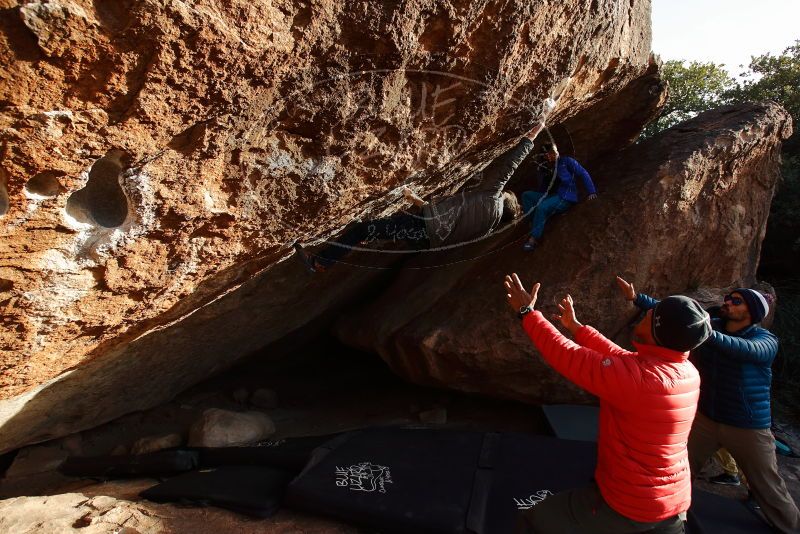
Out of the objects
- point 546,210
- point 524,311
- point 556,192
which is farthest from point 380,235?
point 524,311

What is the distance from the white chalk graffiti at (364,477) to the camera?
271 cm

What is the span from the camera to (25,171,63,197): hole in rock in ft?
6.22

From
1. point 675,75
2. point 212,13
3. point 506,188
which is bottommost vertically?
point 506,188

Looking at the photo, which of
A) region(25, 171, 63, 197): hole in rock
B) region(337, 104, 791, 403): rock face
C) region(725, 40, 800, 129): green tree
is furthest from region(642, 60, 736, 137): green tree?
region(25, 171, 63, 197): hole in rock

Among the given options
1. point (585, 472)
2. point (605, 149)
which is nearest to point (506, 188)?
point (605, 149)

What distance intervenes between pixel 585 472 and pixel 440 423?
1521 millimetres

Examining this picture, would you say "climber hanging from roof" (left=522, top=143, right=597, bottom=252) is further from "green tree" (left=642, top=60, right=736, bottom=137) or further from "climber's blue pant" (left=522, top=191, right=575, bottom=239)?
"green tree" (left=642, top=60, right=736, bottom=137)

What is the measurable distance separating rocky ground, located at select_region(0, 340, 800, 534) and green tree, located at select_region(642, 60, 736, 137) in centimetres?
714

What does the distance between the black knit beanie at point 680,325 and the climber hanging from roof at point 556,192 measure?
244cm

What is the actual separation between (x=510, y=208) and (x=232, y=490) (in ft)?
10.4

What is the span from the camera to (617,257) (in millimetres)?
3912

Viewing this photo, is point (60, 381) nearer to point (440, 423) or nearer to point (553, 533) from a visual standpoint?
point (440, 423)

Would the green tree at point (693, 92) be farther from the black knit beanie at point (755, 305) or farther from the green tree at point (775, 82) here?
the black knit beanie at point (755, 305)

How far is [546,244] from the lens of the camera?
420cm
